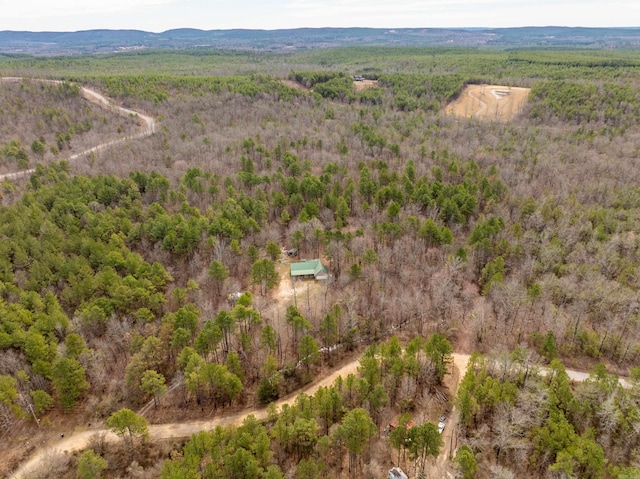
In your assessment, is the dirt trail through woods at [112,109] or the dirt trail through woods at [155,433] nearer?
the dirt trail through woods at [155,433]

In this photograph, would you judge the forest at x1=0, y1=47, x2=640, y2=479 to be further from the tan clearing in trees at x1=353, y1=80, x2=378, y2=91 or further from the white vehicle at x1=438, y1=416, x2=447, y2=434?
the tan clearing in trees at x1=353, y1=80, x2=378, y2=91

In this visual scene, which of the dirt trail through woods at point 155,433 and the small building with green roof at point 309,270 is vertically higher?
the small building with green roof at point 309,270

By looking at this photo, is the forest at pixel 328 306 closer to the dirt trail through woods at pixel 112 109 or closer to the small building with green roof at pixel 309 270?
the small building with green roof at pixel 309 270

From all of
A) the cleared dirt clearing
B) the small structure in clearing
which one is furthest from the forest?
the cleared dirt clearing

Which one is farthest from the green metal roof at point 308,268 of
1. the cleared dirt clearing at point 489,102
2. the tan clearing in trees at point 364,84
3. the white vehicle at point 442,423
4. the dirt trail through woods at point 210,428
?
the tan clearing in trees at point 364,84

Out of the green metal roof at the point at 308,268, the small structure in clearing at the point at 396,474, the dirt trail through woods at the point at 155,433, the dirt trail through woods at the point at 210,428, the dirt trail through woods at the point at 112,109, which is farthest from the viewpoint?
the dirt trail through woods at the point at 112,109

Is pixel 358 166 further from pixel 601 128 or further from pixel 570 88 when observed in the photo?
pixel 570 88

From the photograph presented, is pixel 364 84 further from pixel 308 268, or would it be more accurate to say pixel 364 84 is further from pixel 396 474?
pixel 396 474

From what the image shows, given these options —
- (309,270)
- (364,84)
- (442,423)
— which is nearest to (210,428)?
(442,423)
